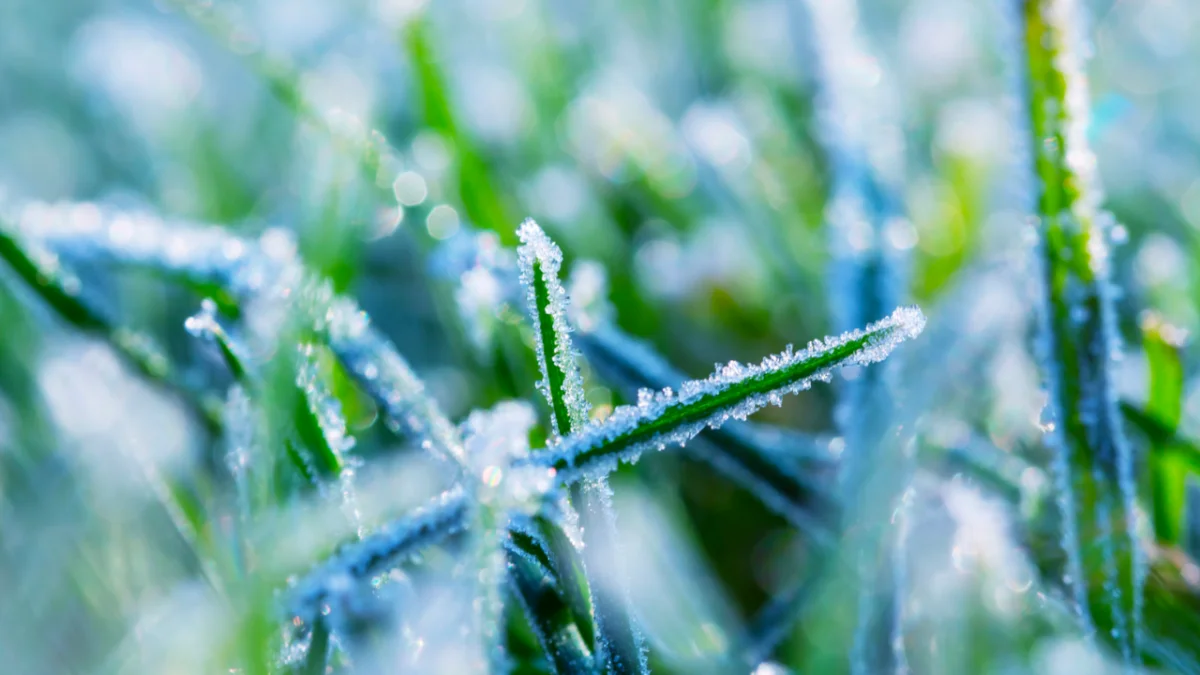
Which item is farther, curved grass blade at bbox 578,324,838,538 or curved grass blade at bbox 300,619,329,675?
curved grass blade at bbox 578,324,838,538

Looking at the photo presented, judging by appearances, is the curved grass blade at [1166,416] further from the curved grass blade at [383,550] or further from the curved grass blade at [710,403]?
the curved grass blade at [383,550]

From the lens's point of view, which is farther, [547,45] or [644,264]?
[547,45]

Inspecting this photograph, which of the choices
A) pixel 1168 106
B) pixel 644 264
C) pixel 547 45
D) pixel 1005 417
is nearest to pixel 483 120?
pixel 547 45

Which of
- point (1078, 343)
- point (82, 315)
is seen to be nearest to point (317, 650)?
point (82, 315)

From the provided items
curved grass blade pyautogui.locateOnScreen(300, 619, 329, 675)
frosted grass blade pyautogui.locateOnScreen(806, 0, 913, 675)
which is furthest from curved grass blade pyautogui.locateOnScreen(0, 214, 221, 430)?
frosted grass blade pyautogui.locateOnScreen(806, 0, 913, 675)

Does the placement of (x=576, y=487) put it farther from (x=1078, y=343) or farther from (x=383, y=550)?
(x=1078, y=343)

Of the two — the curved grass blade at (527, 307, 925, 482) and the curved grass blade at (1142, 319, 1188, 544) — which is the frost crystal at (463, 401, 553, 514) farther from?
the curved grass blade at (1142, 319, 1188, 544)

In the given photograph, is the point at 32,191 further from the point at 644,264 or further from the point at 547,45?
the point at 644,264
